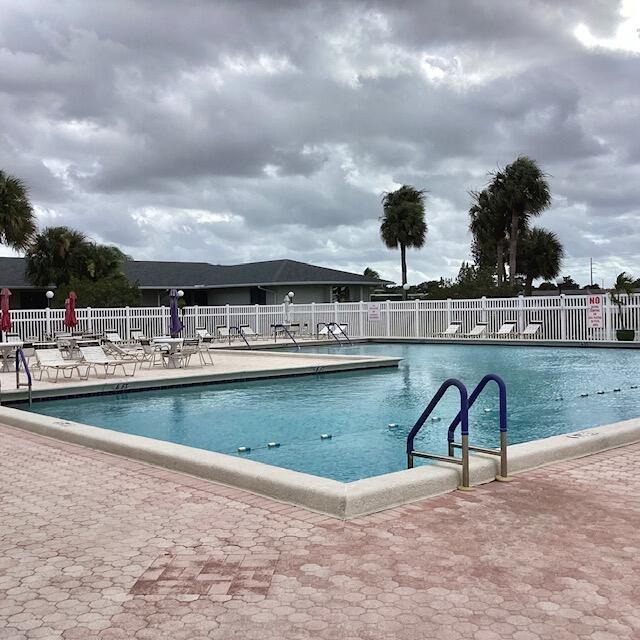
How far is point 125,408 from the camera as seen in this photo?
1231 centimetres

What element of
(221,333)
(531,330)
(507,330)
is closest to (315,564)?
(531,330)

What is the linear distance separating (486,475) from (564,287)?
7350cm

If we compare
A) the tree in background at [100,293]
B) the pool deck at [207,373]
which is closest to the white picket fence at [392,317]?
the tree in background at [100,293]

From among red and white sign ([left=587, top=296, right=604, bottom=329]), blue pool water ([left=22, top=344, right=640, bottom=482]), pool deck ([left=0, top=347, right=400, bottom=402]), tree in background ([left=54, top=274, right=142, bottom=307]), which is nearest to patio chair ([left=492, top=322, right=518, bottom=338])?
red and white sign ([left=587, top=296, right=604, bottom=329])

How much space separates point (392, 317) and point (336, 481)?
86.4 feet

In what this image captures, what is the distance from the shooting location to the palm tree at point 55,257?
110 ft

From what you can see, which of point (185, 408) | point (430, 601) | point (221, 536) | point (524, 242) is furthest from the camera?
point (524, 242)

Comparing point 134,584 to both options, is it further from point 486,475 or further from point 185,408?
point 185,408

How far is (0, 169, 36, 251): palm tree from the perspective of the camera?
2778cm

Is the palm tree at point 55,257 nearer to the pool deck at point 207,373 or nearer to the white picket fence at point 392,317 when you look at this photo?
the white picket fence at point 392,317

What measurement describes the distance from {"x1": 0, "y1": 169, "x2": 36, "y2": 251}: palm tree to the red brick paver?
24.1 meters

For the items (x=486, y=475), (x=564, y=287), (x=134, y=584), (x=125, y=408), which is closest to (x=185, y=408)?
(x=125, y=408)

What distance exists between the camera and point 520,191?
42.6 meters

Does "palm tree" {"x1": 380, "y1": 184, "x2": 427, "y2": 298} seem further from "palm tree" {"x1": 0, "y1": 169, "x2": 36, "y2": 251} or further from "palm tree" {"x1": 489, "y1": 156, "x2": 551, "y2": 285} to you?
"palm tree" {"x1": 0, "y1": 169, "x2": 36, "y2": 251}
